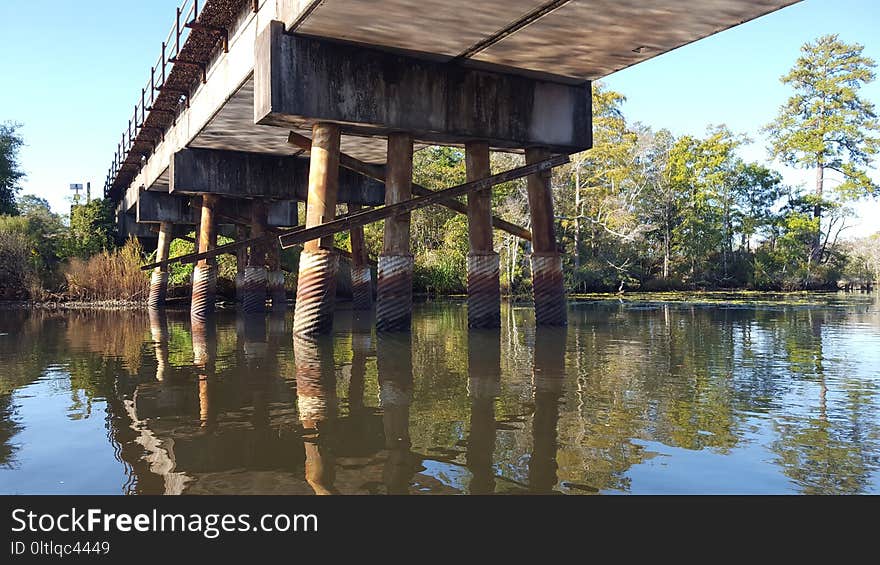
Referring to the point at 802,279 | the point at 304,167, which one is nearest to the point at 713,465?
the point at 304,167

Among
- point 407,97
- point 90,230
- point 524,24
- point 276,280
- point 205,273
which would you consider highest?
point 524,24

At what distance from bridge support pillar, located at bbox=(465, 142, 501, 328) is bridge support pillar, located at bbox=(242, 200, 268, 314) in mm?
10496

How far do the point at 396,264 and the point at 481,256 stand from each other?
2001 millimetres

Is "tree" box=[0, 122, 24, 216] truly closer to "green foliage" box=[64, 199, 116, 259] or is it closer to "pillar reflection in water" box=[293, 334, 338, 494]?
"green foliage" box=[64, 199, 116, 259]

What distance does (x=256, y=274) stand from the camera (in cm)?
2566

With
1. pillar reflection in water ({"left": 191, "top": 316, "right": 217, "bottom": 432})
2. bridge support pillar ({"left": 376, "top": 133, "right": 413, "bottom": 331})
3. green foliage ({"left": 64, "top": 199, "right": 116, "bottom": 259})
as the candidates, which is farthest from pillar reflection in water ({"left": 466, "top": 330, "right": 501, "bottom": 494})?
green foliage ({"left": 64, "top": 199, "right": 116, "bottom": 259})

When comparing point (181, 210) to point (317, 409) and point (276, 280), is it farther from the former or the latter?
point (317, 409)

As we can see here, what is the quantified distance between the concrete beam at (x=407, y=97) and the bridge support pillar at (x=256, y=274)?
408 inches

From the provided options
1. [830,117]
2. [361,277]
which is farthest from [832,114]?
[361,277]

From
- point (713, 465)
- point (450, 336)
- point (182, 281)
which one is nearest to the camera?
point (713, 465)

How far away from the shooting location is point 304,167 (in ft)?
77.7

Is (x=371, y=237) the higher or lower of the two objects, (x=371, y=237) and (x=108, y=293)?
the higher
